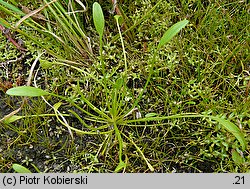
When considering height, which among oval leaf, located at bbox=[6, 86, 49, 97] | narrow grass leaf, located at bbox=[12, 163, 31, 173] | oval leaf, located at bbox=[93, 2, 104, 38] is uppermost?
oval leaf, located at bbox=[93, 2, 104, 38]

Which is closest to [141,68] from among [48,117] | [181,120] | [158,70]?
[158,70]

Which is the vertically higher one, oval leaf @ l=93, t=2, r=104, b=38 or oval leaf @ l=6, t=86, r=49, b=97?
oval leaf @ l=93, t=2, r=104, b=38

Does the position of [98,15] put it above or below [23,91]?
above

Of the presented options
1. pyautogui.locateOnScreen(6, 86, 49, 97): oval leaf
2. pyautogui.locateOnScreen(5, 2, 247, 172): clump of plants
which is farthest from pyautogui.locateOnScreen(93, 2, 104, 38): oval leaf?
pyautogui.locateOnScreen(6, 86, 49, 97): oval leaf

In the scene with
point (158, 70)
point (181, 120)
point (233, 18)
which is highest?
point (233, 18)

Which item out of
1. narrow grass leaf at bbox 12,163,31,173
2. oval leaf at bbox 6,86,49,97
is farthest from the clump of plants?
narrow grass leaf at bbox 12,163,31,173

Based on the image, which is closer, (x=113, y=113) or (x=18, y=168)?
(x=18, y=168)

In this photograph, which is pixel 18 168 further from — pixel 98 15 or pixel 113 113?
pixel 98 15

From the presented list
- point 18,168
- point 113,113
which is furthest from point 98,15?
point 18,168

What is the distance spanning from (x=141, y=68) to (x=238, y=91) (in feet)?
1.04

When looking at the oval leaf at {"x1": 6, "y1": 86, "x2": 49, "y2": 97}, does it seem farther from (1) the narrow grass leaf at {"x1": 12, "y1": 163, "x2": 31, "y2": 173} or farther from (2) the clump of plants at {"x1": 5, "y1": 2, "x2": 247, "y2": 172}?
(1) the narrow grass leaf at {"x1": 12, "y1": 163, "x2": 31, "y2": 173}

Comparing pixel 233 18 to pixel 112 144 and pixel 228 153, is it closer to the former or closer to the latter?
pixel 228 153

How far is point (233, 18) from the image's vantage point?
1.35m
